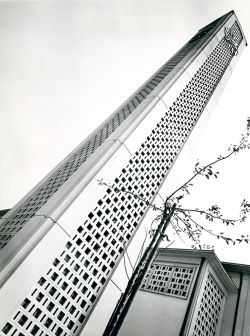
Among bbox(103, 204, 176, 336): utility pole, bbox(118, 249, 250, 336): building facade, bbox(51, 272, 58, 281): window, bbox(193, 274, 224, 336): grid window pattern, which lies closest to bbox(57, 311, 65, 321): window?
bbox(51, 272, 58, 281): window

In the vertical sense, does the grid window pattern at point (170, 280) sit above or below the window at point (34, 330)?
above

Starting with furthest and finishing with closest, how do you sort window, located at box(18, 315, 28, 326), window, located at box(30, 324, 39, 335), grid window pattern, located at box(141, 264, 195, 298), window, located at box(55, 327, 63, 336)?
1. grid window pattern, located at box(141, 264, 195, 298)
2. window, located at box(55, 327, 63, 336)
3. window, located at box(30, 324, 39, 335)
4. window, located at box(18, 315, 28, 326)

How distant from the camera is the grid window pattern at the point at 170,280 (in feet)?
41.1

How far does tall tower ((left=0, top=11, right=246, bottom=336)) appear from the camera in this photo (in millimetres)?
4734

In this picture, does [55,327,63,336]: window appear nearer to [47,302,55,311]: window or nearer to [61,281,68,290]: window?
[47,302,55,311]: window

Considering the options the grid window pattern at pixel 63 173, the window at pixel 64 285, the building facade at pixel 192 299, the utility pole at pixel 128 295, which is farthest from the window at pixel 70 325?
the building facade at pixel 192 299

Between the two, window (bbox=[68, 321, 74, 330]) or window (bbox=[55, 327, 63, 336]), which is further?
window (bbox=[68, 321, 74, 330])

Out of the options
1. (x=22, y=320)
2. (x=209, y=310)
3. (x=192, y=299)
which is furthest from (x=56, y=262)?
(x=209, y=310)

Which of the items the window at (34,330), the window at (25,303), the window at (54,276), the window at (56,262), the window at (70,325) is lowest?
the window at (34,330)

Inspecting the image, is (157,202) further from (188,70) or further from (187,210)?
(188,70)

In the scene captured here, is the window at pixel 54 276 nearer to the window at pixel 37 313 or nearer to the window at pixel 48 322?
the window at pixel 37 313

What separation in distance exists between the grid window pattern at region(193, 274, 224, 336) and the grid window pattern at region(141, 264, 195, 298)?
0.88 m

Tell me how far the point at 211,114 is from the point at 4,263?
977 cm

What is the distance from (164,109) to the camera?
343 inches
